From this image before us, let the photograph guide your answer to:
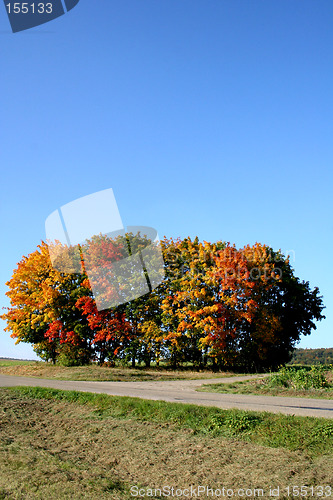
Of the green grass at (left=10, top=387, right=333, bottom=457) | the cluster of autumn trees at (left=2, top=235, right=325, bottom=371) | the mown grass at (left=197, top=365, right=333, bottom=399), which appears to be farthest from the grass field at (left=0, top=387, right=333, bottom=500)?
the cluster of autumn trees at (left=2, top=235, right=325, bottom=371)

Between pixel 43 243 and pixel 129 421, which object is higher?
pixel 43 243

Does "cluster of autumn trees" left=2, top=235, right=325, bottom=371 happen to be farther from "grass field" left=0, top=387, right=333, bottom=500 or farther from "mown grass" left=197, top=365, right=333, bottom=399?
"grass field" left=0, top=387, right=333, bottom=500

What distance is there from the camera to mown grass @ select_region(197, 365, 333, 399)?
14.8 meters

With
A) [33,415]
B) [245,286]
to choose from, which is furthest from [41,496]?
[245,286]

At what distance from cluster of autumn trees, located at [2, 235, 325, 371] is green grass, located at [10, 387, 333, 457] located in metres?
16.3

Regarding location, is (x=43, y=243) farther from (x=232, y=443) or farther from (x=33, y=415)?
(x=232, y=443)

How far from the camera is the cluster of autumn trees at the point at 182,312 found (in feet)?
92.2

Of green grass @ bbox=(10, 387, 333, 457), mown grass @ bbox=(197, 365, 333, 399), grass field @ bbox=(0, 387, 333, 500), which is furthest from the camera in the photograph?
mown grass @ bbox=(197, 365, 333, 399)

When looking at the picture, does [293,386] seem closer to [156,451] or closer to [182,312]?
[156,451]

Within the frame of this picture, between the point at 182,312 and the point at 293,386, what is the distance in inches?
550

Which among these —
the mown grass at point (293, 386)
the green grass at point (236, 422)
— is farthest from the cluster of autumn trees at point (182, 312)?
the green grass at point (236, 422)

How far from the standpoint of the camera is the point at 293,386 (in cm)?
1592

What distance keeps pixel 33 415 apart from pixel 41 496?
639 centimetres

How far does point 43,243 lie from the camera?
3553 centimetres
